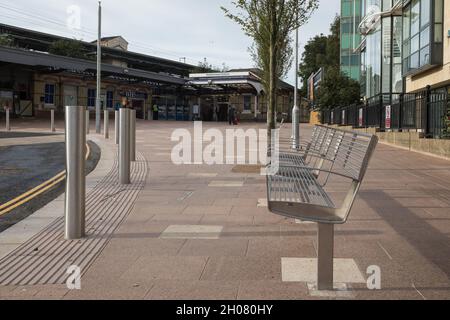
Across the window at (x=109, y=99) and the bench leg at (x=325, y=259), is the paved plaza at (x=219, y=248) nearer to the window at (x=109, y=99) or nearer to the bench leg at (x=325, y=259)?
the bench leg at (x=325, y=259)

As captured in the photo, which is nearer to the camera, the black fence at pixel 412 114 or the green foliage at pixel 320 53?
the black fence at pixel 412 114

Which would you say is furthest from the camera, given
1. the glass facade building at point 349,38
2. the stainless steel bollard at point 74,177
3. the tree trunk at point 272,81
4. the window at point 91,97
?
the glass facade building at point 349,38

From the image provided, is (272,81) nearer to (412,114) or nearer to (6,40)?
(412,114)

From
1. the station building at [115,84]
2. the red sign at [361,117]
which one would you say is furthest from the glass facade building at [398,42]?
the station building at [115,84]

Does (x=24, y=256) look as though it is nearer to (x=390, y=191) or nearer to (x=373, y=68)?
(x=390, y=191)

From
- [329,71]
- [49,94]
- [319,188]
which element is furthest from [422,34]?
[49,94]

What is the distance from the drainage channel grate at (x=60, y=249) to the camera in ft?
13.8

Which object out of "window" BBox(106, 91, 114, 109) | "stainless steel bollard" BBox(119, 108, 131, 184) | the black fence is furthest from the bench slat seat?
"window" BBox(106, 91, 114, 109)

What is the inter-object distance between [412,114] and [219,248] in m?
13.6

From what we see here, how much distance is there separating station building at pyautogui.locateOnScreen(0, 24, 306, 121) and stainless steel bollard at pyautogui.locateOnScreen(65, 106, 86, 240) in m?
24.4

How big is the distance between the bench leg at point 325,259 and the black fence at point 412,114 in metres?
10.9

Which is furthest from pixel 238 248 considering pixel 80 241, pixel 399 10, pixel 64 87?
pixel 64 87

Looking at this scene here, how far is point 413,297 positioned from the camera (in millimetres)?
3664
